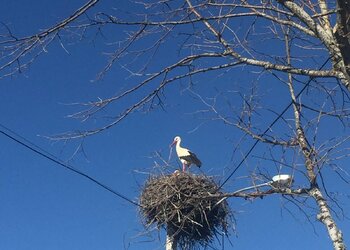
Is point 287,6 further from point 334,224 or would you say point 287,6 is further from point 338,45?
point 334,224

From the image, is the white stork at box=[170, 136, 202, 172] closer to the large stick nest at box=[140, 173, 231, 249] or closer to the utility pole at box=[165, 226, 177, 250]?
the large stick nest at box=[140, 173, 231, 249]

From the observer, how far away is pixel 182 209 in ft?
Result: 29.3

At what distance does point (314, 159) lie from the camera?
4.79m

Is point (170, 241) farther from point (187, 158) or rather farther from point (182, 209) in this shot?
point (187, 158)

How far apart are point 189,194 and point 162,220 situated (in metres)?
0.61

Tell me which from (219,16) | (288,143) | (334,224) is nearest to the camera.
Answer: (219,16)

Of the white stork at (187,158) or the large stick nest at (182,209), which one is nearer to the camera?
the large stick nest at (182,209)

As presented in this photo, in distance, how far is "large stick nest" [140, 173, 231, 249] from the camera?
8906 mm

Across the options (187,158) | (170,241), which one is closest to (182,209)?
(170,241)

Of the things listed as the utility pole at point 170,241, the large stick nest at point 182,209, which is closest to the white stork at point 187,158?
the large stick nest at point 182,209

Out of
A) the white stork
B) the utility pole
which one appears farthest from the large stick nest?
the white stork

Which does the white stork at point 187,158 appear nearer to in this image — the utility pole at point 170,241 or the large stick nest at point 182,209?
the large stick nest at point 182,209

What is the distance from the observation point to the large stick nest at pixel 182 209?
891 cm

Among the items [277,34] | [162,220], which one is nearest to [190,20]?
[277,34]
